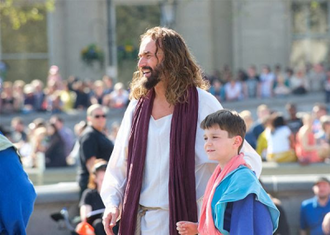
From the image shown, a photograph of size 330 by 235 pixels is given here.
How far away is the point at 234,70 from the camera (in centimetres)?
2891

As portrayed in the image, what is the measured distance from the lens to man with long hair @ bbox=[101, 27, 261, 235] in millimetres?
4578

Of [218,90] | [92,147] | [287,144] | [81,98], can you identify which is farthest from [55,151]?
[218,90]

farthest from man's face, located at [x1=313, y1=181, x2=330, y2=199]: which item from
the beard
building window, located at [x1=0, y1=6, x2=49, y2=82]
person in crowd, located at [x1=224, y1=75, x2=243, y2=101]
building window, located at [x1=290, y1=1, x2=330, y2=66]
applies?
building window, located at [x1=0, y1=6, x2=49, y2=82]

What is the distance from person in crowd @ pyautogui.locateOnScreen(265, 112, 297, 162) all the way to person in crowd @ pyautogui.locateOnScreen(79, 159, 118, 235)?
5.19m

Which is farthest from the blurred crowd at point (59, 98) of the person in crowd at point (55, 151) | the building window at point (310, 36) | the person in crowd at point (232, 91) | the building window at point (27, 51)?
the building window at point (310, 36)

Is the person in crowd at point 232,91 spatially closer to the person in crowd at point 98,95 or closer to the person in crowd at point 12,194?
the person in crowd at point 98,95

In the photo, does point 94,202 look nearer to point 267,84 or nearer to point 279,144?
point 279,144

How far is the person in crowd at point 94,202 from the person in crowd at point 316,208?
211cm

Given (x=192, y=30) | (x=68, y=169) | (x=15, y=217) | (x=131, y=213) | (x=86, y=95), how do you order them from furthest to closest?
(x=192, y=30) < (x=86, y=95) < (x=68, y=169) < (x=131, y=213) < (x=15, y=217)

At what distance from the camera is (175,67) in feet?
15.6

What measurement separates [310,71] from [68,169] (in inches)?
576

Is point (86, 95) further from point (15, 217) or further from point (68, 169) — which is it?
point (15, 217)

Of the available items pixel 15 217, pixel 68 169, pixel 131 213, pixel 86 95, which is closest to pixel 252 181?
pixel 131 213

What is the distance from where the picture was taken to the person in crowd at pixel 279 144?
12.6 metres
